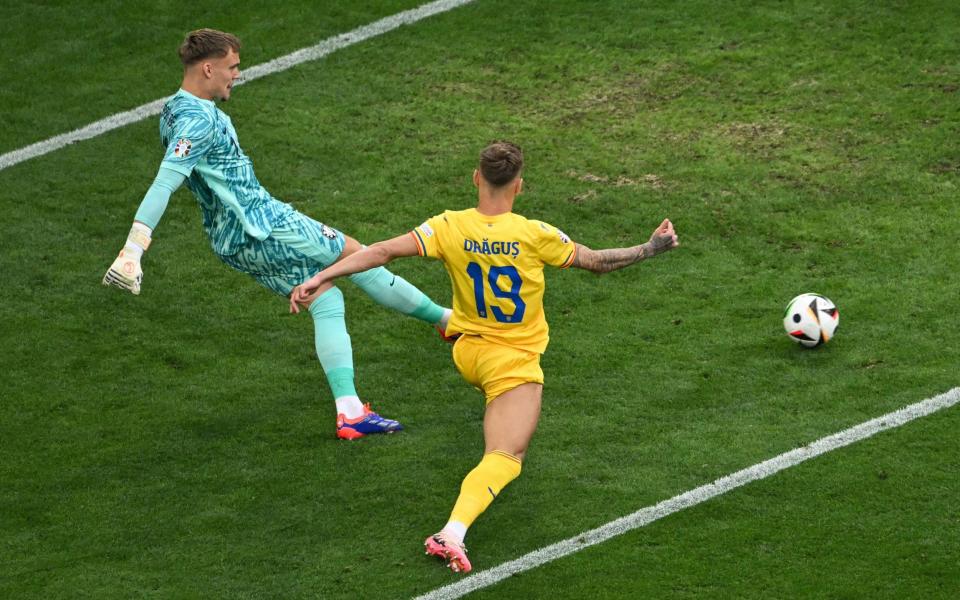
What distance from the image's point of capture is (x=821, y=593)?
5.95 meters

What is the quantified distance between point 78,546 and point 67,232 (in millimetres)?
3645

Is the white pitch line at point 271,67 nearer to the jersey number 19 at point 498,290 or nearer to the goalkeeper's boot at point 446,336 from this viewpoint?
the goalkeeper's boot at point 446,336

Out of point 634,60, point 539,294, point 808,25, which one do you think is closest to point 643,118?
point 634,60

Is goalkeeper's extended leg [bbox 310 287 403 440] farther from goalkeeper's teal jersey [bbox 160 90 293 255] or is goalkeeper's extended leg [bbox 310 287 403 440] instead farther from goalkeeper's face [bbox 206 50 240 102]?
goalkeeper's face [bbox 206 50 240 102]

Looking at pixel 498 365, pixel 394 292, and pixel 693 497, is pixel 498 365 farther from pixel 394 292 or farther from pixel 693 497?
pixel 394 292

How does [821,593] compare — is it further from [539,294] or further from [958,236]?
[958,236]

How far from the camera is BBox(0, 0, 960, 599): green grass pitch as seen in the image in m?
6.46

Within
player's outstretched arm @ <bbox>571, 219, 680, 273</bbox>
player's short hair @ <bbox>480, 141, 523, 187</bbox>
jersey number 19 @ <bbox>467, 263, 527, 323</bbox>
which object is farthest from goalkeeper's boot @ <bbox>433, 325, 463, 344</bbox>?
player's short hair @ <bbox>480, 141, 523, 187</bbox>

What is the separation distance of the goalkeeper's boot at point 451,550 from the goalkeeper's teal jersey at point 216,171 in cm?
193

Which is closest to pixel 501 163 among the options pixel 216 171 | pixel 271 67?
pixel 216 171

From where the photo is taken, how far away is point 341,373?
293 inches

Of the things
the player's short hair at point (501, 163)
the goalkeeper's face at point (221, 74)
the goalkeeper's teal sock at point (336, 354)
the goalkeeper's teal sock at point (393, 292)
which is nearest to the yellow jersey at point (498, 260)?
the player's short hair at point (501, 163)

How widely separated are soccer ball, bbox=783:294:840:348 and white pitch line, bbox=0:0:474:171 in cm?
536

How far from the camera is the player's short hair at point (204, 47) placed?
7.12 meters
